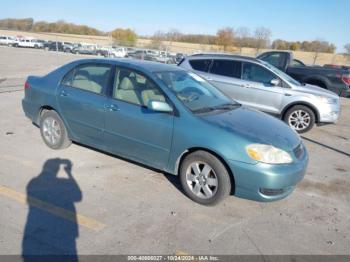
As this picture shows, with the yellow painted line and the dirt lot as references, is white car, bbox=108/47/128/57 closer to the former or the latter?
the dirt lot

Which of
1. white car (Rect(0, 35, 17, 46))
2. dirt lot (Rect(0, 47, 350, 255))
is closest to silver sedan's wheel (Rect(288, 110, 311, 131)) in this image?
dirt lot (Rect(0, 47, 350, 255))

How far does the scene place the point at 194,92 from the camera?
4.38m

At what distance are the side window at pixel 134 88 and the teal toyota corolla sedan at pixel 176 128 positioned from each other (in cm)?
1

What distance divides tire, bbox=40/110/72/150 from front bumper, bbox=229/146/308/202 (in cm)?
291

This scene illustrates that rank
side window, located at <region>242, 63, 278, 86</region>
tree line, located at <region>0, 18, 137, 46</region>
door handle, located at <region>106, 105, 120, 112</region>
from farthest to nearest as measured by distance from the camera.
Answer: tree line, located at <region>0, 18, 137, 46</region>
side window, located at <region>242, 63, 278, 86</region>
door handle, located at <region>106, 105, 120, 112</region>

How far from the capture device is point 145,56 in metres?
27.7

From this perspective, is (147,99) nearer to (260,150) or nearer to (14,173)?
(260,150)

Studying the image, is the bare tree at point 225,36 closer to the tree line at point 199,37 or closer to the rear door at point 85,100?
the tree line at point 199,37

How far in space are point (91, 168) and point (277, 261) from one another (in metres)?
2.82

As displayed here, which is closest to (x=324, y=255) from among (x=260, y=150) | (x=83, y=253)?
(x=260, y=150)

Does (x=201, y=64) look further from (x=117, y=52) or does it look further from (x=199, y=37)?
(x=199, y=37)

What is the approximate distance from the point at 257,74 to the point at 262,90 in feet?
1.56

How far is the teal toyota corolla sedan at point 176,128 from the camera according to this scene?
11.4 feet

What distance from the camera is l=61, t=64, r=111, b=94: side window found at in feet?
14.8
